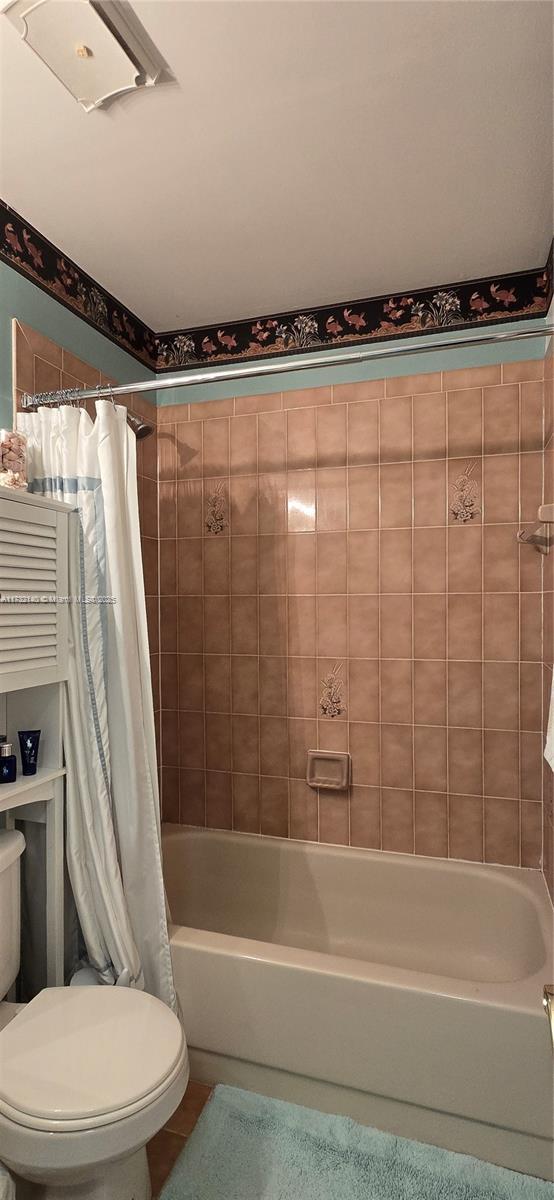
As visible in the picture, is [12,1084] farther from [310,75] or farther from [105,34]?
[310,75]

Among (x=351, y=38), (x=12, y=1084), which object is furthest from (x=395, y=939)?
(x=351, y=38)

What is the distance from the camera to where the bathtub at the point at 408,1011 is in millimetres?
1550

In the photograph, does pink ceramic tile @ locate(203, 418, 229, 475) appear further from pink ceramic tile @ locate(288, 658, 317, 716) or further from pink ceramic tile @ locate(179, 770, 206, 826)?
pink ceramic tile @ locate(179, 770, 206, 826)

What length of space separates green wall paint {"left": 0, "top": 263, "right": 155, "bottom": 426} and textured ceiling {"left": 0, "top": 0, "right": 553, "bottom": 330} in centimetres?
18

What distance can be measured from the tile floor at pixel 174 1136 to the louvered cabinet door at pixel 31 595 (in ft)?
3.84

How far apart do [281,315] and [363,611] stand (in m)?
1.21

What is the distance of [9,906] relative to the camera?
1573 mm

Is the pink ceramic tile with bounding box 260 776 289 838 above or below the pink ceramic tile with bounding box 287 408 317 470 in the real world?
below

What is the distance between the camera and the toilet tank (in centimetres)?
154

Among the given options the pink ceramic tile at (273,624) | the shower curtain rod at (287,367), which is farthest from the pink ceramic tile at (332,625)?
the shower curtain rod at (287,367)

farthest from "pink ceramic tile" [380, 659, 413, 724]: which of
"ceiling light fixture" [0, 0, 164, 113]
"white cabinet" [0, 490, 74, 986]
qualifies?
"ceiling light fixture" [0, 0, 164, 113]

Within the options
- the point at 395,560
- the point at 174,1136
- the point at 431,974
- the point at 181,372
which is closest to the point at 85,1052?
the point at 174,1136

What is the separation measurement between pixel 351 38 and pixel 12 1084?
7.18ft

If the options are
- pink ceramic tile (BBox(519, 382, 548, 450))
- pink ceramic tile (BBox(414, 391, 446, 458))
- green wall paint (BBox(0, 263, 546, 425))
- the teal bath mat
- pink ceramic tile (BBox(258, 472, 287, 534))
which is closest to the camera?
the teal bath mat
